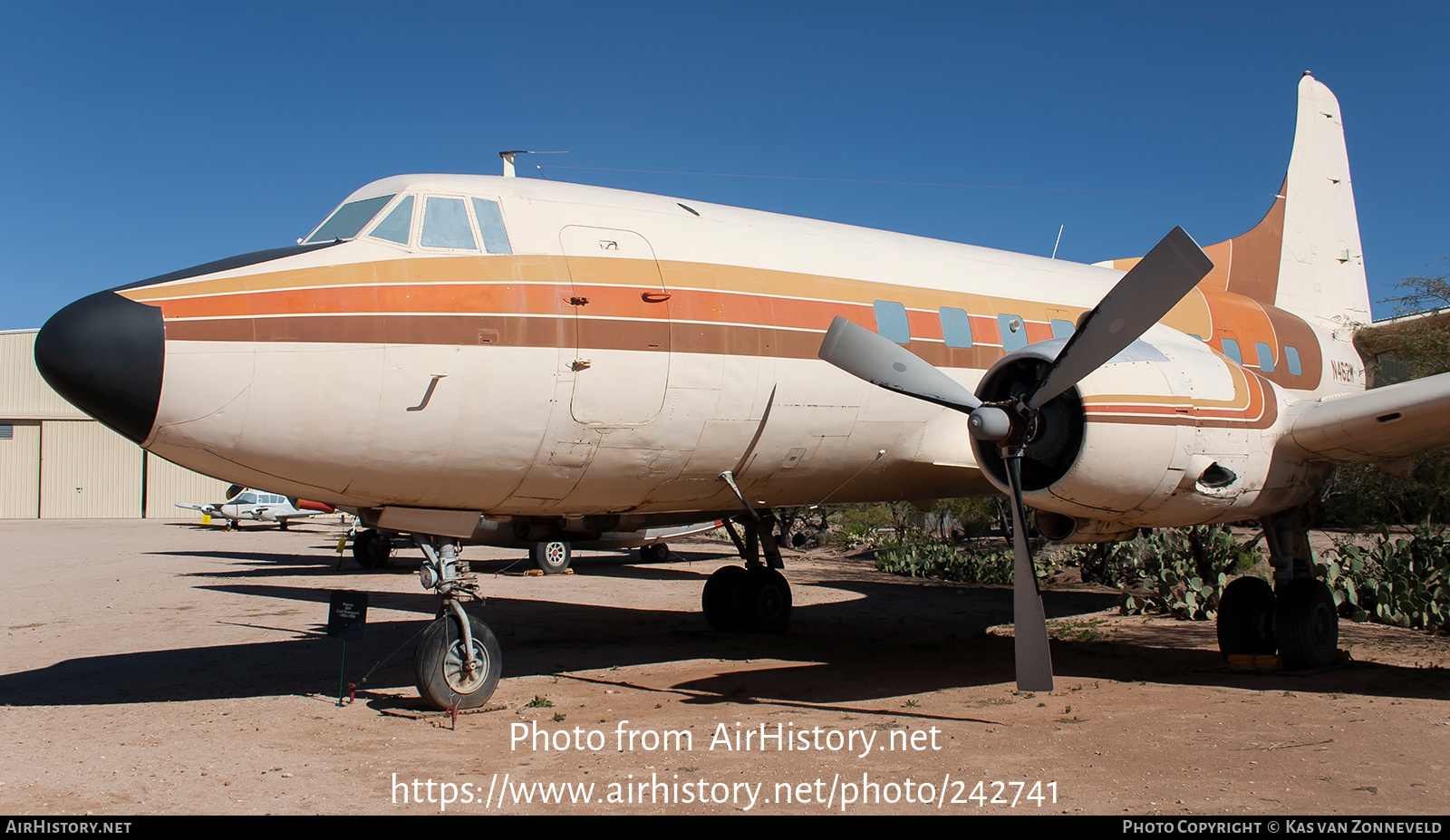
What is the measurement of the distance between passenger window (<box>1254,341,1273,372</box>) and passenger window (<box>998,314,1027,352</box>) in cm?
365

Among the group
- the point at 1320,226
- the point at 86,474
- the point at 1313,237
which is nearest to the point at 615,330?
the point at 1313,237

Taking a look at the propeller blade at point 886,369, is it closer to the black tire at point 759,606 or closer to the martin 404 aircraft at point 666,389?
the martin 404 aircraft at point 666,389

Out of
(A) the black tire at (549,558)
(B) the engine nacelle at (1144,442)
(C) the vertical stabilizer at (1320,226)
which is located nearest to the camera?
(B) the engine nacelle at (1144,442)

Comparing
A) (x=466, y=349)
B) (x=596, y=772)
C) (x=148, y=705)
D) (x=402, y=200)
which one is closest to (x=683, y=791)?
(x=596, y=772)

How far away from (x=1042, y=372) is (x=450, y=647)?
518 centimetres

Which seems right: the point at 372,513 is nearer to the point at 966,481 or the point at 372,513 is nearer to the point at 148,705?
the point at 148,705

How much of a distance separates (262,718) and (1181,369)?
7889mm

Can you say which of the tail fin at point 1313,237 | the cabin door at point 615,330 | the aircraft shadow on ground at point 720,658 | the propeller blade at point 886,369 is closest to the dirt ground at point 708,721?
the aircraft shadow on ground at point 720,658

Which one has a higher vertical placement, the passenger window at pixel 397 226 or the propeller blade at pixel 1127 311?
the passenger window at pixel 397 226

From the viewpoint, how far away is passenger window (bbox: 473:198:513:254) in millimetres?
7090

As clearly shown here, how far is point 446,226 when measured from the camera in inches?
278

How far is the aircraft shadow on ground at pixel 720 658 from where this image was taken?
8633 millimetres

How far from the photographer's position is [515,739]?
682 centimetres

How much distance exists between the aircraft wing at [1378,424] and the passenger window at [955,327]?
114 inches
